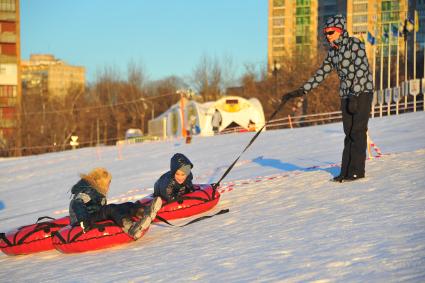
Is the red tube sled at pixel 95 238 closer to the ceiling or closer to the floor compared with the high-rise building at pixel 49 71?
closer to the floor

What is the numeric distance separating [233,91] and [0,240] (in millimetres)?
63700

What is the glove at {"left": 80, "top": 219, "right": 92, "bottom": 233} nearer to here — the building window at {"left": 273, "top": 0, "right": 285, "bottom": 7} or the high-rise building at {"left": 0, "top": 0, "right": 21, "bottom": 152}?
the high-rise building at {"left": 0, "top": 0, "right": 21, "bottom": 152}

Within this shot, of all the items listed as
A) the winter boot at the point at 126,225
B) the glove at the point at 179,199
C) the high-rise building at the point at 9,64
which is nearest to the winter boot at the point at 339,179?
the glove at the point at 179,199

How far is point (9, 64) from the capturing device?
219 ft

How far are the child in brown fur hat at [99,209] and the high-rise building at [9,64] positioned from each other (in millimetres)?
60955

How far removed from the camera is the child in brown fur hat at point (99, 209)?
24.5 ft

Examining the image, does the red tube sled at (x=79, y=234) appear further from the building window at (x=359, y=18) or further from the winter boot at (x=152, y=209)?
the building window at (x=359, y=18)

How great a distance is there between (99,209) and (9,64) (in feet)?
206

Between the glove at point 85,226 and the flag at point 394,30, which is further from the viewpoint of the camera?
the flag at point 394,30

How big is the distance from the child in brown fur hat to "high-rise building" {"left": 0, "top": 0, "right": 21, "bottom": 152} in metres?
61.0

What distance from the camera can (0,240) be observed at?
323 inches

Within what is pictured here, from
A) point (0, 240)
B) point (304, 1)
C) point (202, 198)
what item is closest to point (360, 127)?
point (202, 198)

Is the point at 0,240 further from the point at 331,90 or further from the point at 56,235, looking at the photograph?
the point at 331,90

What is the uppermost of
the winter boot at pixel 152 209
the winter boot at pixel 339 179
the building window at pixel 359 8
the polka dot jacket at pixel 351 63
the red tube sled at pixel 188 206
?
the building window at pixel 359 8
